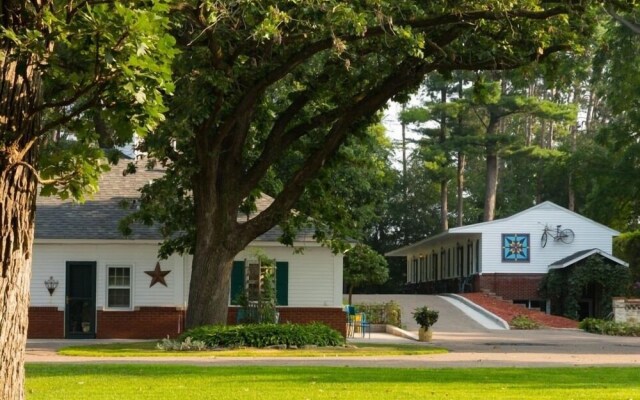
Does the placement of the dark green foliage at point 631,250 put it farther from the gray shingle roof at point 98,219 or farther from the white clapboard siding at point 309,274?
the gray shingle roof at point 98,219

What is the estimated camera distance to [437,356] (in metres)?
23.3

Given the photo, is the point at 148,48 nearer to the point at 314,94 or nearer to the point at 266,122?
the point at 314,94

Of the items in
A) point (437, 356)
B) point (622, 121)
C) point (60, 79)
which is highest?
point (622, 121)

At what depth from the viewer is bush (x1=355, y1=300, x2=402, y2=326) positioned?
1473 inches

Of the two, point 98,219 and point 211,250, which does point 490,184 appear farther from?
point 211,250

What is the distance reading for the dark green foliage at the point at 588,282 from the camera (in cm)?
4350

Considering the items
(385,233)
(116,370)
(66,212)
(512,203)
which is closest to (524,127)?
(512,203)

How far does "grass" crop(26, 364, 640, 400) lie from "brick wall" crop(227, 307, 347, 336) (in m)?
11.8

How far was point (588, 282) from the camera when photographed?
143ft

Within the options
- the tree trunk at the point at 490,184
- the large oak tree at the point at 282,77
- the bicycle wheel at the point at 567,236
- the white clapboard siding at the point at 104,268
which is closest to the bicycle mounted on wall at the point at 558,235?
the bicycle wheel at the point at 567,236

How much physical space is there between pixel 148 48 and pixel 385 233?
64.3 m

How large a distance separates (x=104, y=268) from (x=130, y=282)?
2.55 ft

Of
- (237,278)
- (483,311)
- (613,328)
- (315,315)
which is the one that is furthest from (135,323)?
(483,311)

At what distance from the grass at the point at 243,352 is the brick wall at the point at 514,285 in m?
21.9
